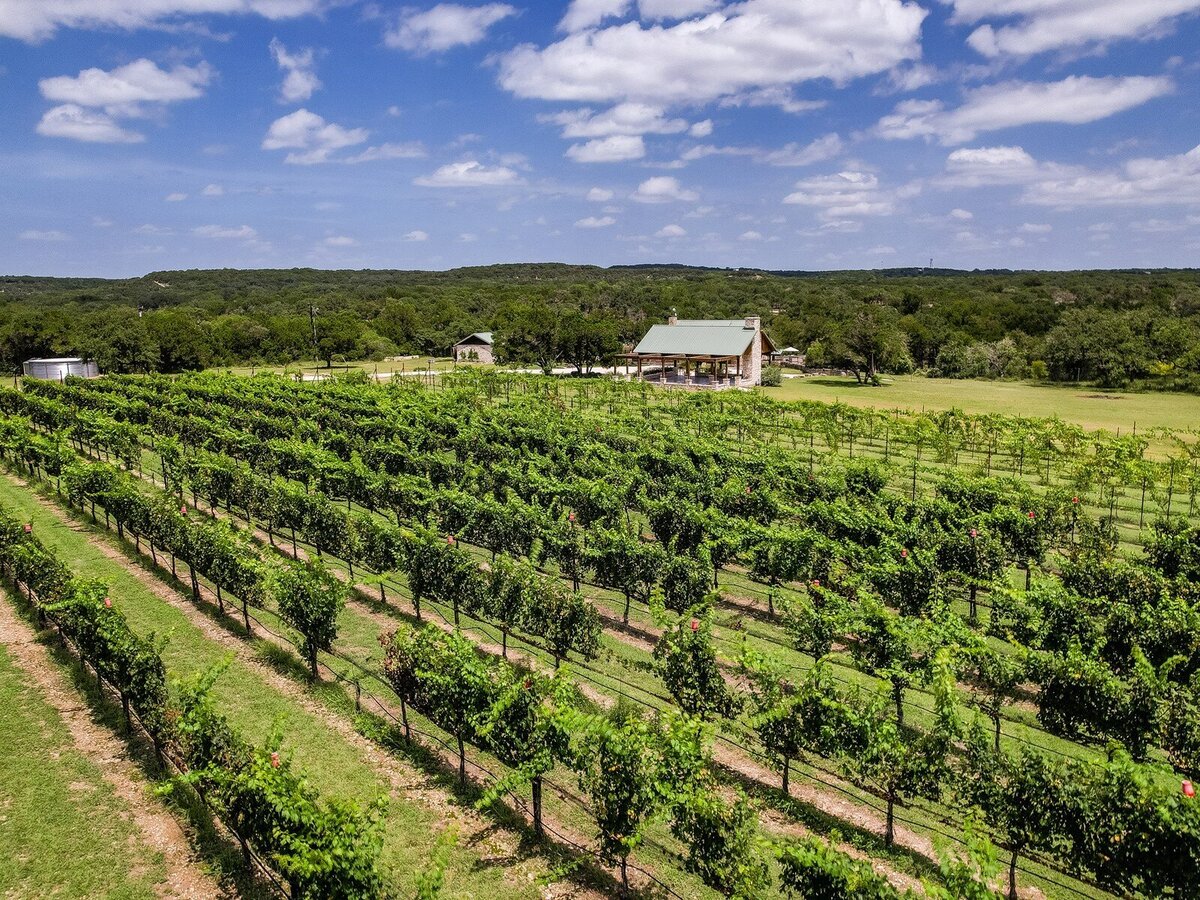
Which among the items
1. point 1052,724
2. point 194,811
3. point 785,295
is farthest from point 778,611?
point 785,295

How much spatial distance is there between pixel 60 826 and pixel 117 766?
173 centimetres

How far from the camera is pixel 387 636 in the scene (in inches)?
756

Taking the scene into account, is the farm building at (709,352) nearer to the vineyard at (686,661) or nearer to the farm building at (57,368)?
the vineyard at (686,661)

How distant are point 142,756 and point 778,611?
16.6m

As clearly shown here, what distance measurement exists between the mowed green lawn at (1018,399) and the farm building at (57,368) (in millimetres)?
70300

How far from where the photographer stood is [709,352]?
251 feet

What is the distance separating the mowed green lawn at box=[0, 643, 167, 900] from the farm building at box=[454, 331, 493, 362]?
87667mm

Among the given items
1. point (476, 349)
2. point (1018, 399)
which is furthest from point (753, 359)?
point (476, 349)

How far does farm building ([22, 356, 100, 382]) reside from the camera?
7800cm

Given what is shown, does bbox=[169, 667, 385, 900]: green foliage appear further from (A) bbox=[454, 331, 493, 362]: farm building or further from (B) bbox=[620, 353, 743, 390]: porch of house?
(A) bbox=[454, 331, 493, 362]: farm building

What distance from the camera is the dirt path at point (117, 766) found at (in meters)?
12.6

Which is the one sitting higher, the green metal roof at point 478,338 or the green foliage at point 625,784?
the green metal roof at point 478,338

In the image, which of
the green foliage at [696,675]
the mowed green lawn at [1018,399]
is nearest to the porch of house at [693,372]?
the mowed green lawn at [1018,399]

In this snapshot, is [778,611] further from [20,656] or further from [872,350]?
[872,350]
